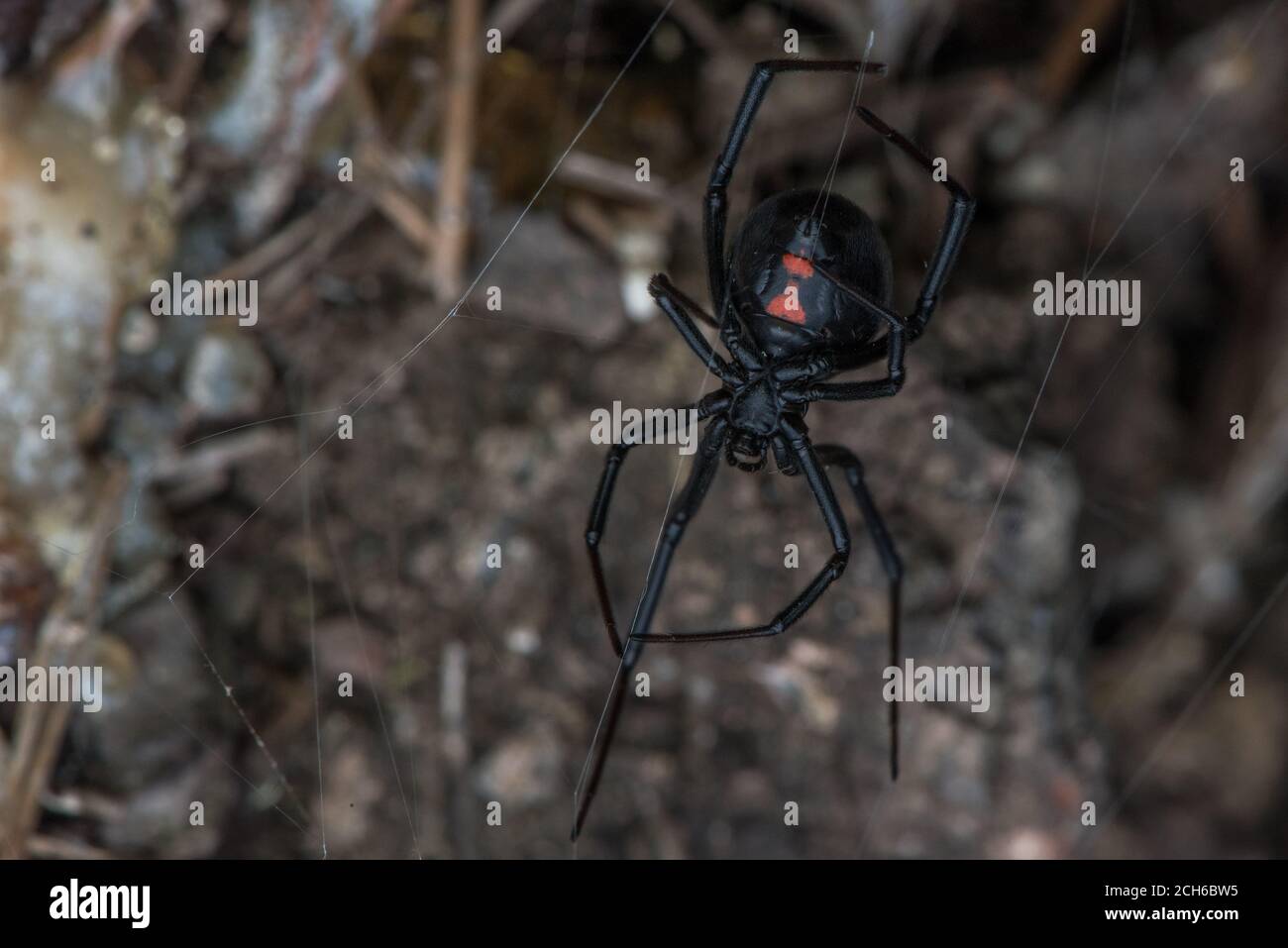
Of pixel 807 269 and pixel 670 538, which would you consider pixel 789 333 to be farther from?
pixel 670 538

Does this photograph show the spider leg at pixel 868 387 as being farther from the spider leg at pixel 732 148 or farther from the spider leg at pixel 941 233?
the spider leg at pixel 732 148

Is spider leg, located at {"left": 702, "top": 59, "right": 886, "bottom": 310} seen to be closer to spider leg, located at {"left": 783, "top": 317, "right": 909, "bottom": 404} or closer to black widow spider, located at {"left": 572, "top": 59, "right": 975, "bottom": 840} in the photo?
black widow spider, located at {"left": 572, "top": 59, "right": 975, "bottom": 840}

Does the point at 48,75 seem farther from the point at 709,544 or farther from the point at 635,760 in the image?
the point at 635,760

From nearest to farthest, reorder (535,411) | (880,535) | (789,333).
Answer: (789,333) → (880,535) → (535,411)

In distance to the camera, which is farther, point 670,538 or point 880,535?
point 880,535

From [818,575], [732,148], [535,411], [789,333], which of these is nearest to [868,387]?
[789,333]

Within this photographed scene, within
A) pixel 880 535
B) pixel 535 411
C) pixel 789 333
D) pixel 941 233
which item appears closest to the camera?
pixel 941 233

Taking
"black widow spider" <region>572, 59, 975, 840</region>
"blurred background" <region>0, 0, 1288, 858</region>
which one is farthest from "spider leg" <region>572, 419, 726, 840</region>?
"blurred background" <region>0, 0, 1288, 858</region>

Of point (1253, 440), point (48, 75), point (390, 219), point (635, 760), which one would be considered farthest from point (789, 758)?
point (48, 75)
